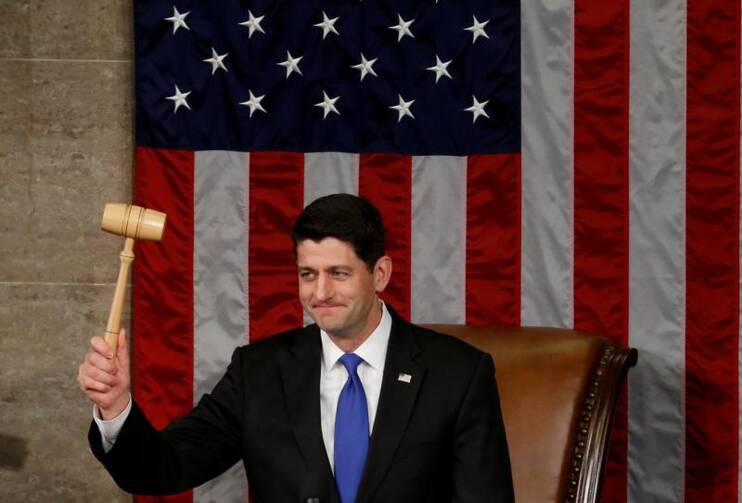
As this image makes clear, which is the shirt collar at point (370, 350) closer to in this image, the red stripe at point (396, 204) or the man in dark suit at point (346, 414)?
the man in dark suit at point (346, 414)

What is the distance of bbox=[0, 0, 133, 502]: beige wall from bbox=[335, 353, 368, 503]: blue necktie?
2031 mm

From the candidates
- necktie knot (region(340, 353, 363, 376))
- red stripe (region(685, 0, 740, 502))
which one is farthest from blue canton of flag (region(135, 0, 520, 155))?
necktie knot (region(340, 353, 363, 376))

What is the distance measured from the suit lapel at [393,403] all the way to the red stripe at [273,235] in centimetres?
160

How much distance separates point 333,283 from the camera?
248 cm

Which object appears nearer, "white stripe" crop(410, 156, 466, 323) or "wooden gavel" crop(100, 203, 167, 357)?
"wooden gavel" crop(100, 203, 167, 357)

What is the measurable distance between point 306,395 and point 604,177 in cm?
194

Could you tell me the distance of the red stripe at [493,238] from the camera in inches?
163

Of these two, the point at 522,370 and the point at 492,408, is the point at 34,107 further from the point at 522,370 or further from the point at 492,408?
the point at 492,408

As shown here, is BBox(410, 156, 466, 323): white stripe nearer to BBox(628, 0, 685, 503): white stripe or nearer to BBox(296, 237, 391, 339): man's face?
BBox(628, 0, 685, 503): white stripe

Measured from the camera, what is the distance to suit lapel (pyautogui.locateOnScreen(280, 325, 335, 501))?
8.14 ft

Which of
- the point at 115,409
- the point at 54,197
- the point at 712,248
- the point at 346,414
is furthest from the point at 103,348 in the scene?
the point at 712,248

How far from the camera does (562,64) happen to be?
4.12 meters

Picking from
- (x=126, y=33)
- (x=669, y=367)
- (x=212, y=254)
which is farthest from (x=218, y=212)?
(x=669, y=367)

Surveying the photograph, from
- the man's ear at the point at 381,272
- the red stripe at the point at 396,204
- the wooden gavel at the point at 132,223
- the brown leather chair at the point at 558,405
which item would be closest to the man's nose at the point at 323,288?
the man's ear at the point at 381,272
